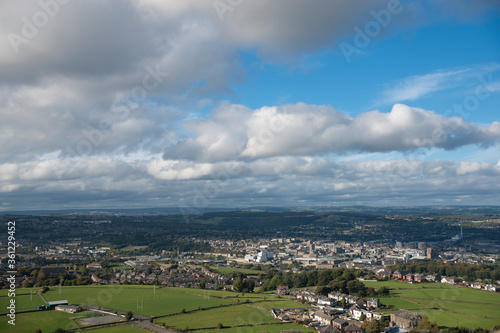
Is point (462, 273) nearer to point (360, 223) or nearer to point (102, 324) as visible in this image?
point (102, 324)

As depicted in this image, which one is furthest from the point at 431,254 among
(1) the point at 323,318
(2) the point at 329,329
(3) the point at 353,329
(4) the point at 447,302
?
(2) the point at 329,329

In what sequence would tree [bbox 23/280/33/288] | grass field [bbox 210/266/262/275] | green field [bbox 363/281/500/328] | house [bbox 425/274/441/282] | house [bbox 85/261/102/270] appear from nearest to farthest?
green field [bbox 363/281/500/328] < tree [bbox 23/280/33/288] < house [bbox 425/274/441/282] < house [bbox 85/261/102/270] < grass field [bbox 210/266/262/275]

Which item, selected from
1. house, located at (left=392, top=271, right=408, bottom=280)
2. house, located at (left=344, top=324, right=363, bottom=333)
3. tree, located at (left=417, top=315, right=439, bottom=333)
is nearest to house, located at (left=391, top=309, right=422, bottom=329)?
tree, located at (left=417, top=315, right=439, bottom=333)

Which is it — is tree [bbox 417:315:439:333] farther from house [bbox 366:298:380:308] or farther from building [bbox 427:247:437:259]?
building [bbox 427:247:437:259]

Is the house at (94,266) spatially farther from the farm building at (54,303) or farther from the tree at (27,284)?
the farm building at (54,303)

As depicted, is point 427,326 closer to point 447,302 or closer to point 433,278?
point 447,302
